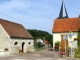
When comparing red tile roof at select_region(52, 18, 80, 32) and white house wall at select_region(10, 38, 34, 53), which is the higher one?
red tile roof at select_region(52, 18, 80, 32)

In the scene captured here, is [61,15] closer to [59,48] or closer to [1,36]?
[59,48]

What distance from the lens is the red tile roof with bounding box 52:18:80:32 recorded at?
29.5 metres

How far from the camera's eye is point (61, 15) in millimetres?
49875

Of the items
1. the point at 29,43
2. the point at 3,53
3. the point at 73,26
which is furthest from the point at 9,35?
the point at 73,26

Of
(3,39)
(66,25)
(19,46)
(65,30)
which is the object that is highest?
(66,25)

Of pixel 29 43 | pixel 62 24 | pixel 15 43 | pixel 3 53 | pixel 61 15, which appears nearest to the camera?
pixel 3 53

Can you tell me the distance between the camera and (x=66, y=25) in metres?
30.7

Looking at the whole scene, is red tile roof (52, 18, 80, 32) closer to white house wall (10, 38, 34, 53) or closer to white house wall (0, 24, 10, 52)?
white house wall (10, 38, 34, 53)

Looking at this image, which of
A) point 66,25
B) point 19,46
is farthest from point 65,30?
point 19,46

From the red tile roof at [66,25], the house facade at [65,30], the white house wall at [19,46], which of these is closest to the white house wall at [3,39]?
the white house wall at [19,46]

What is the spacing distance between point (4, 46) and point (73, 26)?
12.7 meters

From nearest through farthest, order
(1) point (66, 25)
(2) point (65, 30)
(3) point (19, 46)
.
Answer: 1. (2) point (65, 30)
2. (3) point (19, 46)
3. (1) point (66, 25)

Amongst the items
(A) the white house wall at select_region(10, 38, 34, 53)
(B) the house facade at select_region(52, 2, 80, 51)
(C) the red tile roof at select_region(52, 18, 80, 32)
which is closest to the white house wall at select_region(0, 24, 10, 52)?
(A) the white house wall at select_region(10, 38, 34, 53)

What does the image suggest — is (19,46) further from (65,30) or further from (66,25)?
Answer: (66,25)
